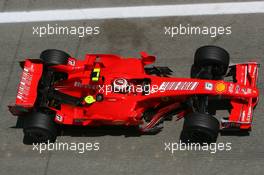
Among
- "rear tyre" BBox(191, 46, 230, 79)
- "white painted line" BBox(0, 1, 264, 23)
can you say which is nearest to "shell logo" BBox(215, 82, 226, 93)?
"rear tyre" BBox(191, 46, 230, 79)

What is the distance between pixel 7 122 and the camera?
10469 mm

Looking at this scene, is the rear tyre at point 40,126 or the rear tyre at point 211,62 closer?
the rear tyre at point 40,126

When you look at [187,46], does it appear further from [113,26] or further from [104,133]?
[104,133]

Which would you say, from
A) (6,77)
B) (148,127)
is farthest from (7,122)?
(148,127)

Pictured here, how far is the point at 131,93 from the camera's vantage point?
9.43 metres

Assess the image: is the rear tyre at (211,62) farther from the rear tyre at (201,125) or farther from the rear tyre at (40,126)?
the rear tyre at (40,126)

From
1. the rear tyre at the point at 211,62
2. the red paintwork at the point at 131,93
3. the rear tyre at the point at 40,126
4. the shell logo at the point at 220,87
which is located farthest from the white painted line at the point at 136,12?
the rear tyre at the point at 40,126

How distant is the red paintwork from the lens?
30.3 feet

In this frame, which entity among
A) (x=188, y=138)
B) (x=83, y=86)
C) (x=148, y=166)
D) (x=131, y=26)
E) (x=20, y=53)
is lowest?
(x=148, y=166)

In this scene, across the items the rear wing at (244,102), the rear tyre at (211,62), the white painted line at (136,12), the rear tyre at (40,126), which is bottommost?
the rear tyre at (40,126)

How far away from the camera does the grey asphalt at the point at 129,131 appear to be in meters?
9.42

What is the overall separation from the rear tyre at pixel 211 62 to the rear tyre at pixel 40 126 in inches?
125

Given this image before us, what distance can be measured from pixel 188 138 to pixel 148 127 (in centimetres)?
84

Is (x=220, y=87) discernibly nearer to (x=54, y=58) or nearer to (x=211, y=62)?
(x=211, y=62)
